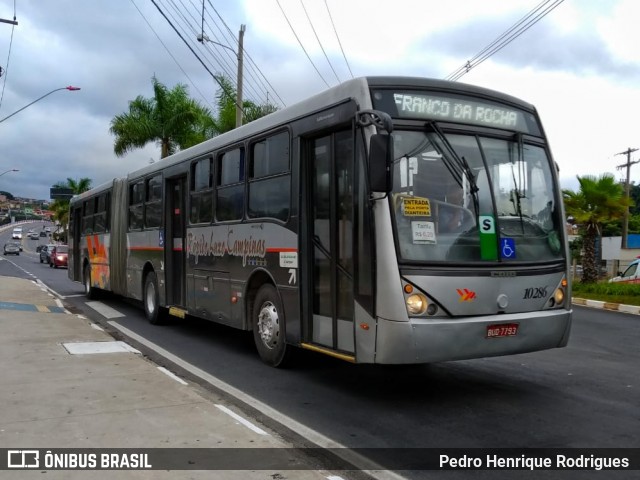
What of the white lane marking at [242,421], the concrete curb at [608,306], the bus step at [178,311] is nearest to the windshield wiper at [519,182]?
the white lane marking at [242,421]

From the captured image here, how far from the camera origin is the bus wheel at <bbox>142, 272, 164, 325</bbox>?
12.2 metres

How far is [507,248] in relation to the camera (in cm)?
617

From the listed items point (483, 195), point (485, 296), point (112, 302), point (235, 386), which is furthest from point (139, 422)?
point (112, 302)

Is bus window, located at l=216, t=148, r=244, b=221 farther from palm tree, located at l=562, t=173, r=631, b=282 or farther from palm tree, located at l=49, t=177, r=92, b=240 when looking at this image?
palm tree, located at l=49, t=177, r=92, b=240

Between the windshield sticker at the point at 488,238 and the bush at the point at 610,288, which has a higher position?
the windshield sticker at the point at 488,238

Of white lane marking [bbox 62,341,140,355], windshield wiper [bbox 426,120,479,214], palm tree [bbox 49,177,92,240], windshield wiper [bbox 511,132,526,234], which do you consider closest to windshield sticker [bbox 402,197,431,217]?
windshield wiper [bbox 426,120,479,214]

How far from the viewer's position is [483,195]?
6168mm

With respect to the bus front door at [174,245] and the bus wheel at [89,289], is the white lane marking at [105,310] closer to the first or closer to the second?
the bus wheel at [89,289]

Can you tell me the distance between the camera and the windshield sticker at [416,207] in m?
5.89

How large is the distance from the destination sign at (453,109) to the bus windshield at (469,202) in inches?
6.9

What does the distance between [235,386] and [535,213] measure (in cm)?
389

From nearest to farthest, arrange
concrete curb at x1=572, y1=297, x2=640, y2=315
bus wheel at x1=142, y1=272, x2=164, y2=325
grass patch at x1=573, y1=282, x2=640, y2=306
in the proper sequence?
bus wheel at x1=142, y1=272, x2=164, y2=325 → concrete curb at x1=572, y1=297, x2=640, y2=315 → grass patch at x1=573, y1=282, x2=640, y2=306

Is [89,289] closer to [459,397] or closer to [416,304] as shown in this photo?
[459,397]

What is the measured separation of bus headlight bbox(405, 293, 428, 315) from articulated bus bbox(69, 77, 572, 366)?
11 mm
